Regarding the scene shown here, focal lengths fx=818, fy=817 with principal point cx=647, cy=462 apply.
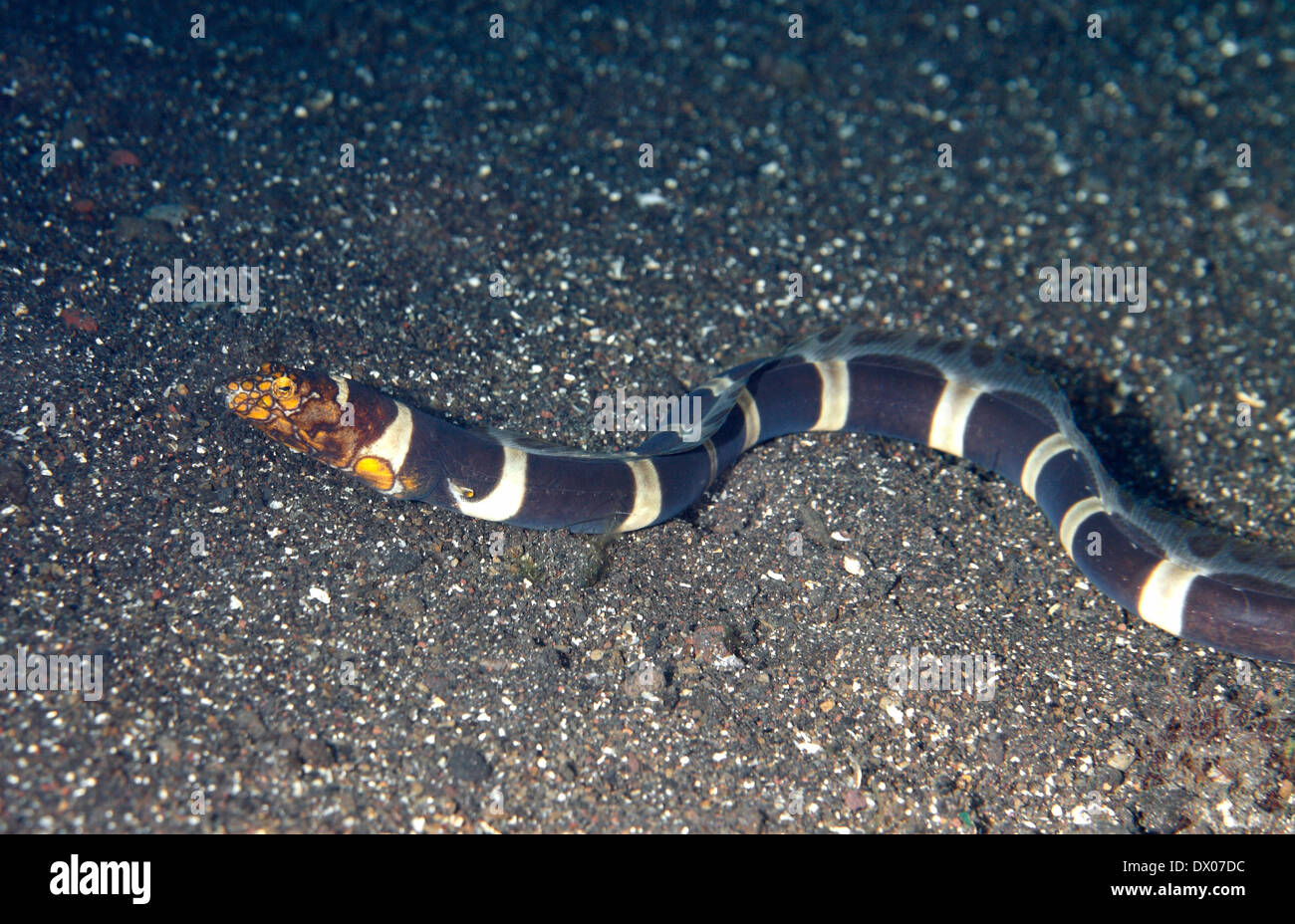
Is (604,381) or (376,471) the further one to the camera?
(604,381)

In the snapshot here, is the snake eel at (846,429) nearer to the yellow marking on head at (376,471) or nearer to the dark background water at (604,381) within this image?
the yellow marking on head at (376,471)

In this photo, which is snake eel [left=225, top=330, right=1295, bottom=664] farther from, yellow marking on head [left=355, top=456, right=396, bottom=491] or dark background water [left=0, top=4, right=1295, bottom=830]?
dark background water [left=0, top=4, right=1295, bottom=830]

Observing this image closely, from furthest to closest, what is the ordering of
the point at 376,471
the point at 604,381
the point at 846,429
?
the point at 846,429 → the point at 604,381 → the point at 376,471

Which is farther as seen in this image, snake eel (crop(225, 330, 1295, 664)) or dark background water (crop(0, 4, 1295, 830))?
snake eel (crop(225, 330, 1295, 664))

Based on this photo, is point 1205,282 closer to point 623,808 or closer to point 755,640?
point 755,640

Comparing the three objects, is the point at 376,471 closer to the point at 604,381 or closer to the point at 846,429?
the point at 604,381

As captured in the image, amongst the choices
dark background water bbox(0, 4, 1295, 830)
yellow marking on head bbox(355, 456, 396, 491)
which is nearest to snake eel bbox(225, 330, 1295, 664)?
yellow marking on head bbox(355, 456, 396, 491)

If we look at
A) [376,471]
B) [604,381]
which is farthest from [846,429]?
[376,471]
